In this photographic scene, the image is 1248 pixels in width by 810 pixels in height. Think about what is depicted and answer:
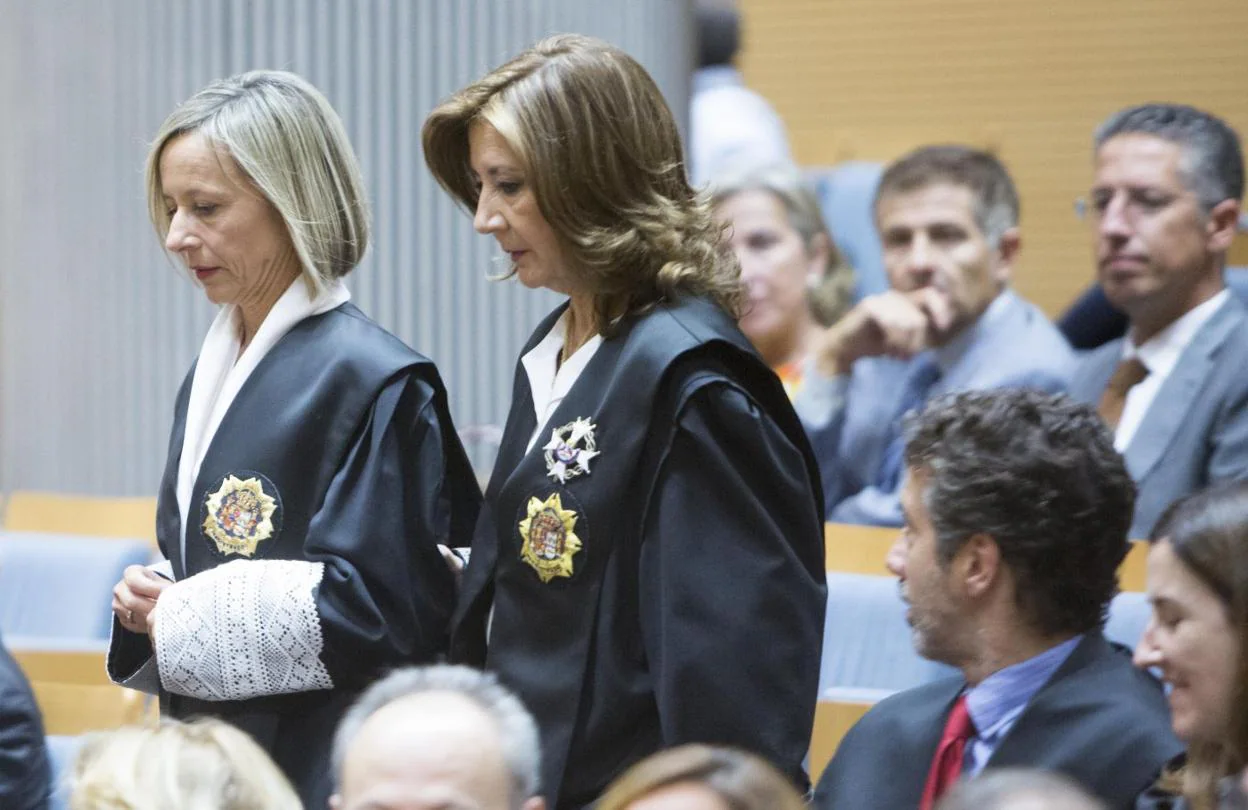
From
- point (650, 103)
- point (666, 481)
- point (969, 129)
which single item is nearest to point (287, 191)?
point (650, 103)

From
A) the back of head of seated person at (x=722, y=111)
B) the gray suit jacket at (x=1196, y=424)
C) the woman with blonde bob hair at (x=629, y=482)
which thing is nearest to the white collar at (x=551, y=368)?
the woman with blonde bob hair at (x=629, y=482)

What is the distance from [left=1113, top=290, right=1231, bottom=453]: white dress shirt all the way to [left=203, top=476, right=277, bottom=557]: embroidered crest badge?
6.66 feet

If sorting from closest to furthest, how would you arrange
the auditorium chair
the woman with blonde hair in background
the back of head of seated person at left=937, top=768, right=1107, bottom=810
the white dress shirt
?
the back of head of seated person at left=937, top=768, right=1107, bottom=810 < the white dress shirt < the auditorium chair < the woman with blonde hair in background

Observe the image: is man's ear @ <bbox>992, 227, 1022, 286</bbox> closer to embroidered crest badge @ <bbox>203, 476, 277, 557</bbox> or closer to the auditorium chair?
the auditorium chair

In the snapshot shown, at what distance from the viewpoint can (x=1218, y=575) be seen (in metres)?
2.19

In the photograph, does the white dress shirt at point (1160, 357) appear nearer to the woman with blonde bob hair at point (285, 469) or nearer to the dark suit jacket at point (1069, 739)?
the dark suit jacket at point (1069, 739)

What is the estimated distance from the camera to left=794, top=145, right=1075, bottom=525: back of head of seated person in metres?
4.57

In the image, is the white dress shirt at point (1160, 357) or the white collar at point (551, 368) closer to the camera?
the white collar at point (551, 368)

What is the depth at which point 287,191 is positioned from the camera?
8.40 feet

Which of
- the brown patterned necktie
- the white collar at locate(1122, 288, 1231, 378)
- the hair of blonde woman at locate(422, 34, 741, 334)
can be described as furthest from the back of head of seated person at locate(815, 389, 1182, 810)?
the brown patterned necktie

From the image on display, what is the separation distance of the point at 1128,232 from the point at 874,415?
795mm

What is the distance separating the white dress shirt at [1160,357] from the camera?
392cm

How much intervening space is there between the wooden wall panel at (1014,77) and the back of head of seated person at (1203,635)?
5241 mm

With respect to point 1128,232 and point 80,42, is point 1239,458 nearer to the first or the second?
point 1128,232
